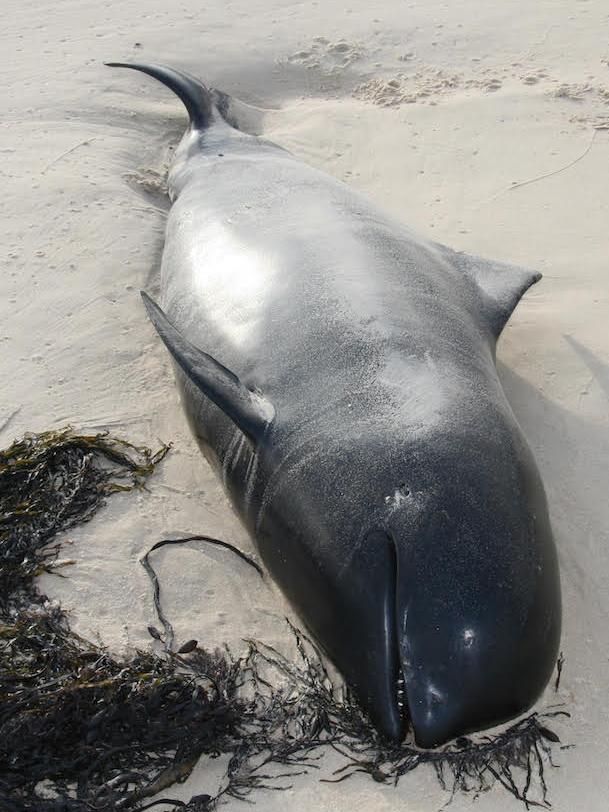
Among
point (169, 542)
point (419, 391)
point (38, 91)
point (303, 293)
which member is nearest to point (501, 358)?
point (303, 293)

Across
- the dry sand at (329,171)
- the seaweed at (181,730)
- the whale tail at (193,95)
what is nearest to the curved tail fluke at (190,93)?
the whale tail at (193,95)

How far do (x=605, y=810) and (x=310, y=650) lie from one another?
1.05 metres

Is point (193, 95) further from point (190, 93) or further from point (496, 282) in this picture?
point (496, 282)

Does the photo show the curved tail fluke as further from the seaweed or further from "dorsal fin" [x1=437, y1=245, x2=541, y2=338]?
the seaweed

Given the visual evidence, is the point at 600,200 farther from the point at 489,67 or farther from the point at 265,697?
the point at 265,697

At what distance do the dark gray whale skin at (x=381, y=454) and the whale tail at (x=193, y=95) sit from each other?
6.58 ft

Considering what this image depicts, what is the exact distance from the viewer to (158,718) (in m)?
2.89

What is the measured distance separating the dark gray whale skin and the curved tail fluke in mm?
2002

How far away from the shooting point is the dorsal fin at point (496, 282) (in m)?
4.03

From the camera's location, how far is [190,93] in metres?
6.15

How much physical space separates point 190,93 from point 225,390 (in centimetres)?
360

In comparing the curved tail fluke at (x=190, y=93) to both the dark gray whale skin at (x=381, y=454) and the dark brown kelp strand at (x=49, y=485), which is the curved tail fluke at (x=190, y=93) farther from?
the dark brown kelp strand at (x=49, y=485)

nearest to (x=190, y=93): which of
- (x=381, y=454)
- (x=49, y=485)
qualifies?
(x=49, y=485)

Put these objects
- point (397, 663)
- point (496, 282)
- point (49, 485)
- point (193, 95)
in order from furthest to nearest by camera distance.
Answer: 1. point (193, 95)
2. point (496, 282)
3. point (49, 485)
4. point (397, 663)
